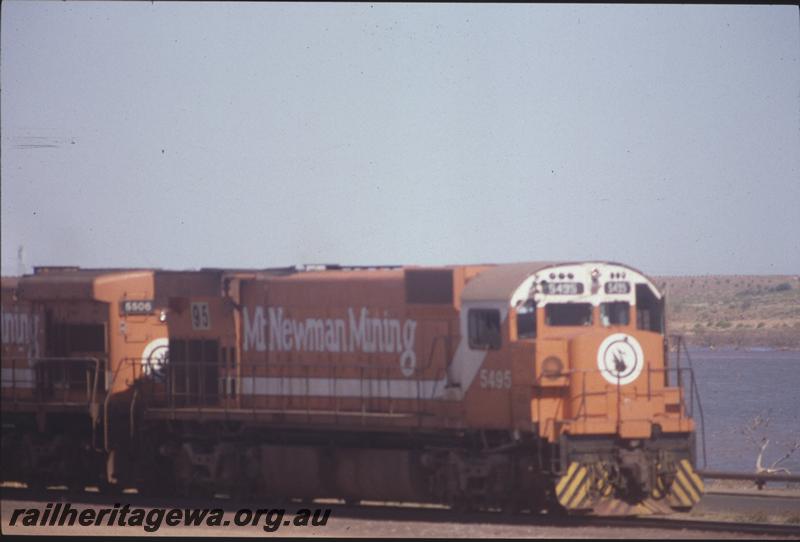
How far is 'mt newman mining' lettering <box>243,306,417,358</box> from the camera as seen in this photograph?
57.5 feet

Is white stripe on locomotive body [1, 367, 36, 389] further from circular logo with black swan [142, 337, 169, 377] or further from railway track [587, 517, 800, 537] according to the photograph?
railway track [587, 517, 800, 537]

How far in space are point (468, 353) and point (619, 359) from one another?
2.04 metres

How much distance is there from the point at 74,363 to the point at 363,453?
20.1 feet

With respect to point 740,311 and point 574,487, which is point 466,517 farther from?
point 740,311

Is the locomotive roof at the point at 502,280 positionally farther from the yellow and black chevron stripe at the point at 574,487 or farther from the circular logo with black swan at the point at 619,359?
the yellow and black chevron stripe at the point at 574,487

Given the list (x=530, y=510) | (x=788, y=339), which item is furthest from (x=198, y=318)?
(x=788, y=339)

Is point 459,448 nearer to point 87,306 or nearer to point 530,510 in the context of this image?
point 530,510

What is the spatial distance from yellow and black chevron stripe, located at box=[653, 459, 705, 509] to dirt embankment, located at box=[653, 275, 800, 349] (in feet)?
111

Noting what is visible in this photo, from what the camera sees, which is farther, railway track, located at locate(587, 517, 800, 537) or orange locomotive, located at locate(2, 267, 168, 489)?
orange locomotive, located at locate(2, 267, 168, 489)

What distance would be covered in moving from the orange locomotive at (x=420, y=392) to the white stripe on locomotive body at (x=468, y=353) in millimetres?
25

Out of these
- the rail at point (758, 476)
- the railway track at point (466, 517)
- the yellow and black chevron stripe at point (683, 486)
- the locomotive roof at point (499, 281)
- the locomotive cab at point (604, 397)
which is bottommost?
the rail at point (758, 476)

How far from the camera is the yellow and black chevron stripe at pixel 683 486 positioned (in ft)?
52.9

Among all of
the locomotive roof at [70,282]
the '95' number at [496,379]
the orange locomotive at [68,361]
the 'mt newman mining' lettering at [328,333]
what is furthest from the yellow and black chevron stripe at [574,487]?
the locomotive roof at [70,282]

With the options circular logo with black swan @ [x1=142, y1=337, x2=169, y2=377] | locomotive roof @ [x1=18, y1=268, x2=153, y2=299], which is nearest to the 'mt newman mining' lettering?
circular logo with black swan @ [x1=142, y1=337, x2=169, y2=377]
